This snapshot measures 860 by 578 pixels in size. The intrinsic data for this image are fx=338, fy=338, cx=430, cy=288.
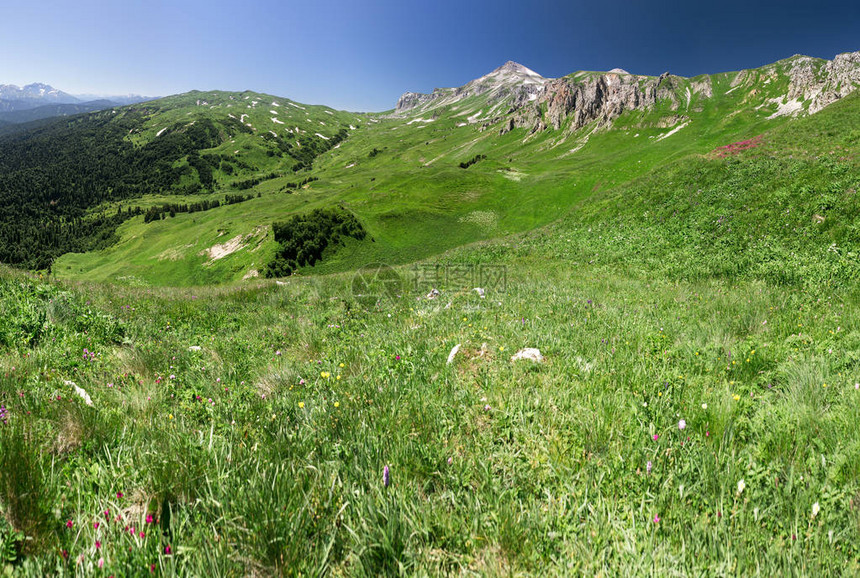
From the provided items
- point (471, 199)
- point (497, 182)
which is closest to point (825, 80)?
point (497, 182)

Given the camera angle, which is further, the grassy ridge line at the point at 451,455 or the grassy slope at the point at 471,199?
the grassy slope at the point at 471,199

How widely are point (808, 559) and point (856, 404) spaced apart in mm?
2207

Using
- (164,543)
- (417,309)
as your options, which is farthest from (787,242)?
(164,543)

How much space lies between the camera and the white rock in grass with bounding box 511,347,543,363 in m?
4.71

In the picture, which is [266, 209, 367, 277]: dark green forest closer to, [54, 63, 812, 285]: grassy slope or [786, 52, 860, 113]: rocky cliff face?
[54, 63, 812, 285]: grassy slope

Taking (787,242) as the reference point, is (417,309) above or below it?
below

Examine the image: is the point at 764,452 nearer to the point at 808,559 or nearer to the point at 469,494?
the point at 808,559

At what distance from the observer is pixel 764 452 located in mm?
2717

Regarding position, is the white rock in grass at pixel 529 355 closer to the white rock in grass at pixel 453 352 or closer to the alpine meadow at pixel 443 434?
the alpine meadow at pixel 443 434

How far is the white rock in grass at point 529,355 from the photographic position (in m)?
4.71

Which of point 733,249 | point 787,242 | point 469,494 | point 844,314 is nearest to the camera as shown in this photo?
point 469,494

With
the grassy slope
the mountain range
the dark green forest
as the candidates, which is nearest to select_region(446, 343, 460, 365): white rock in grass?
the mountain range

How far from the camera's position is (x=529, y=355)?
4.81 meters

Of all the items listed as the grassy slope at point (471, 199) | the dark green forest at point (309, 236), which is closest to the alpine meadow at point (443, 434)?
the dark green forest at point (309, 236)
